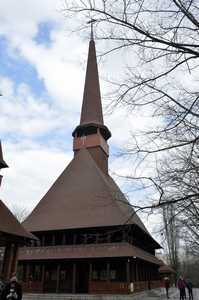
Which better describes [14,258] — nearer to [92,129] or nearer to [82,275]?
[82,275]

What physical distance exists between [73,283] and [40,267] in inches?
153

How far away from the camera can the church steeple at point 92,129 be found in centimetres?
3575

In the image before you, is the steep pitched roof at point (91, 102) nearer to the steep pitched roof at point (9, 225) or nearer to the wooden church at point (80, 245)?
the wooden church at point (80, 245)

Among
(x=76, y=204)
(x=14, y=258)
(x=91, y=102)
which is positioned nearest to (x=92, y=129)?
(x=91, y=102)

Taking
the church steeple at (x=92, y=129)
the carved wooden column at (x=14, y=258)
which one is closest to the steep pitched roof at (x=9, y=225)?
the carved wooden column at (x=14, y=258)

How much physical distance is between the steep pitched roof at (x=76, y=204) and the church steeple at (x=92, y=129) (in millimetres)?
1199

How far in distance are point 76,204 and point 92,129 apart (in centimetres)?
1040

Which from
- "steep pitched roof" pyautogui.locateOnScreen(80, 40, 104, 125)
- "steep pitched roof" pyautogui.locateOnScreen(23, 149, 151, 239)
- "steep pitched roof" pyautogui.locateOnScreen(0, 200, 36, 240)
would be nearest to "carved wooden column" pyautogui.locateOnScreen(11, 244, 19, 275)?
"steep pitched roof" pyautogui.locateOnScreen(0, 200, 36, 240)

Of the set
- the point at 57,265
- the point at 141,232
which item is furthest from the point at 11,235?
the point at 141,232

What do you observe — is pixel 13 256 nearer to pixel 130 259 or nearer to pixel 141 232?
pixel 130 259

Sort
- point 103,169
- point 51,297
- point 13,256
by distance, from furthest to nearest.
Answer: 1. point 103,169
2. point 51,297
3. point 13,256

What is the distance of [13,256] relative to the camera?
51.1ft

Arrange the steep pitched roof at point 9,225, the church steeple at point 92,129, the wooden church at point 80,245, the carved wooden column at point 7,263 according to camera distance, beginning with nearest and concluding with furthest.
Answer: the steep pitched roof at point 9,225, the carved wooden column at point 7,263, the wooden church at point 80,245, the church steeple at point 92,129

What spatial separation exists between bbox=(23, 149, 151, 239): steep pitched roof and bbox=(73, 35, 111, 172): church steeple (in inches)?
47.2
